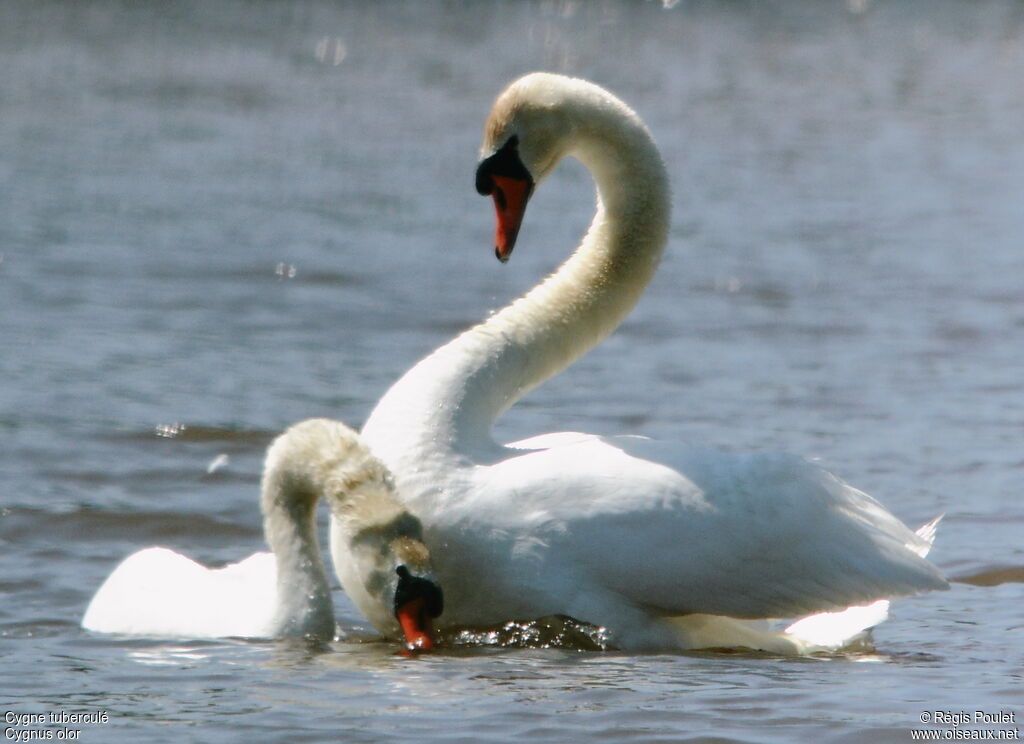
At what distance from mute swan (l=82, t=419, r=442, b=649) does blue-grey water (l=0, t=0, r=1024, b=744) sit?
0.44 ft

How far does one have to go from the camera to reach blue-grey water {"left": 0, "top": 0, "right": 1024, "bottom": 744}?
5.42 m

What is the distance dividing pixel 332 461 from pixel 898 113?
16.3m

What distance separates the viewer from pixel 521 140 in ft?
21.3

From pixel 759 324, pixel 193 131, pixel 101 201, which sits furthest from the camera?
pixel 193 131

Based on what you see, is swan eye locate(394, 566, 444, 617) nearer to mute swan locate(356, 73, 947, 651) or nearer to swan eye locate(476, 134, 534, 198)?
mute swan locate(356, 73, 947, 651)

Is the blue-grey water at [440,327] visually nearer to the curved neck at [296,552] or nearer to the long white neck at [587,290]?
the curved neck at [296,552]

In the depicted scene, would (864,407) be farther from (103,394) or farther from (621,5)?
(621,5)

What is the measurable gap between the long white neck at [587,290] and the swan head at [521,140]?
8 cm

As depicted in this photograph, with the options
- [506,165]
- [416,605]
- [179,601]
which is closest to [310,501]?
[179,601]

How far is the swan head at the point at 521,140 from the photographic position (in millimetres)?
6461

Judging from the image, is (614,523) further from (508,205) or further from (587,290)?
(508,205)

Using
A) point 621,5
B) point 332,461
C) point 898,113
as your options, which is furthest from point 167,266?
point 621,5

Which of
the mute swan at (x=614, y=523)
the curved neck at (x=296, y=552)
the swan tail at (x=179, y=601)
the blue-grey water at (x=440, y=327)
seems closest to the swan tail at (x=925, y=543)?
the mute swan at (x=614, y=523)

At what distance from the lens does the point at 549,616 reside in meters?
5.71
